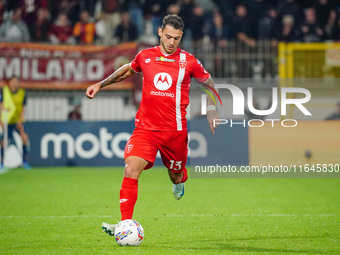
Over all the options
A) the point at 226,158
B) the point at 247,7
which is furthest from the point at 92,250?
the point at 247,7

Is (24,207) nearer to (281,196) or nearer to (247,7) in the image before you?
(281,196)

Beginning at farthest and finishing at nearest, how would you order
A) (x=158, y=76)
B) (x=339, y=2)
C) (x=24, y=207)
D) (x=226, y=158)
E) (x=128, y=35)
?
(x=339, y=2) → (x=128, y=35) → (x=226, y=158) → (x=24, y=207) → (x=158, y=76)

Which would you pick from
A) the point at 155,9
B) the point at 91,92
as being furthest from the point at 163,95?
the point at 155,9

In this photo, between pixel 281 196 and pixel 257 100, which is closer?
pixel 281 196

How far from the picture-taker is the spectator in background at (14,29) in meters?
18.6

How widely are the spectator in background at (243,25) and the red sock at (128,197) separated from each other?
1219cm

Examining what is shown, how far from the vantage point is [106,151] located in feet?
54.8

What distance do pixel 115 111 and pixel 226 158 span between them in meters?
3.11

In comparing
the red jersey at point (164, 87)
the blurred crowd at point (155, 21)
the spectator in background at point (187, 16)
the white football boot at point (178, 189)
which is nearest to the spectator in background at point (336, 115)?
the blurred crowd at point (155, 21)

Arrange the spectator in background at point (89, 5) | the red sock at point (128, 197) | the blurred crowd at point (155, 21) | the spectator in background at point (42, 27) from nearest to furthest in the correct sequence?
the red sock at point (128, 197), the blurred crowd at point (155, 21), the spectator in background at point (42, 27), the spectator in background at point (89, 5)

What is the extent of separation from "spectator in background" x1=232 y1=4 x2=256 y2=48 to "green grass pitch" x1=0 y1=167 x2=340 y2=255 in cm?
560

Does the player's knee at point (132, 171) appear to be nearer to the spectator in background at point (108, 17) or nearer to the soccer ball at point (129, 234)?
the soccer ball at point (129, 234)

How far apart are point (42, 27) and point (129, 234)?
13350 millimetres

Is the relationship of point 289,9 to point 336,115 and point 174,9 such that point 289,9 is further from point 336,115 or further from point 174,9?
point 336,115
